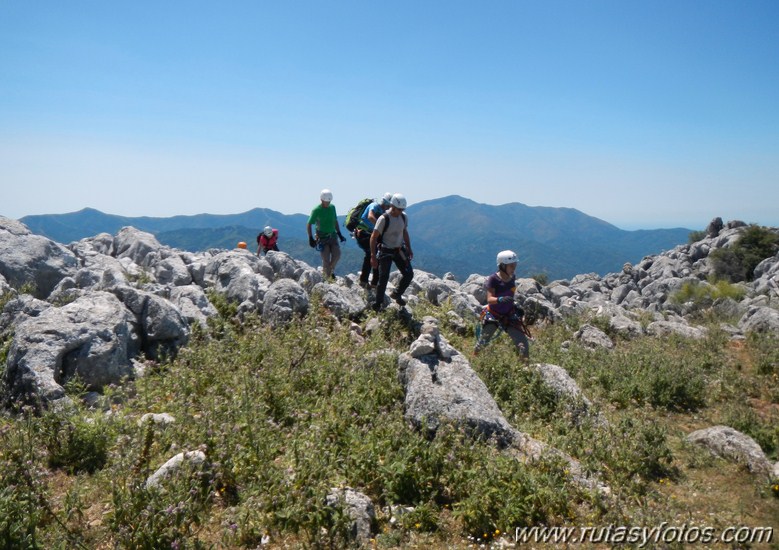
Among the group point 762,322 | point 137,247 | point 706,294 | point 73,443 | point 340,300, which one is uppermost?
point 137,247

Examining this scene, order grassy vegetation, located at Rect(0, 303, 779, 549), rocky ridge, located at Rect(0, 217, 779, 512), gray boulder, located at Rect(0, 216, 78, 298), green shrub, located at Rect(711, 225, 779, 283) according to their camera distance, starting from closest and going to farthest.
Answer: grassy vegetation, located at Rect(0, 303, 779, 549) < rocky ridge, located at Rect(0, 217, 779, 512) < gray boulder, located at Rect(0, 216, 78, 298) < green shrub, located at Rect(711, 225, 779, 283)

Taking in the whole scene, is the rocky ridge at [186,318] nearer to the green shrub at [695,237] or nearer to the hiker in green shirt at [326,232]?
the hiker in green shirt at [326,232]

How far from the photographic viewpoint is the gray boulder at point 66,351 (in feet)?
24.9

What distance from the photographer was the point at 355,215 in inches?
571

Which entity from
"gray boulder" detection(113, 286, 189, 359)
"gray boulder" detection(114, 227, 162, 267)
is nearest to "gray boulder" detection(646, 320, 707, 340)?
"gray boulder" detection(113, 286, 189, 359)

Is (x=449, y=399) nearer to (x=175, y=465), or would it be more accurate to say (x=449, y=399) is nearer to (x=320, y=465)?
(x=320, y=465)

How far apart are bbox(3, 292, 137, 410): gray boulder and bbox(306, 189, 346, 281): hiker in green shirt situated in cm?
695

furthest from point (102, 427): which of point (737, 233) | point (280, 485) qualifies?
point (737, 233)

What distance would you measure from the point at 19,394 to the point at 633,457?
381 inches

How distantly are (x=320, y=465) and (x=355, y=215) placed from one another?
31.7 ft

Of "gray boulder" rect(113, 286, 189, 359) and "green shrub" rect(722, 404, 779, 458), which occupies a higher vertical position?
"gray boulder" rect(113, 286, 189, 359)

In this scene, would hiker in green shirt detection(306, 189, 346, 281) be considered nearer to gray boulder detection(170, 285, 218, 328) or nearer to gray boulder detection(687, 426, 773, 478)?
gray boulder detection(170, 285, 218, 328)

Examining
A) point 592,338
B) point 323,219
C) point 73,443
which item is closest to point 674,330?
point 592,338

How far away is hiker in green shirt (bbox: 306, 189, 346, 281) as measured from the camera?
15.3 meters
